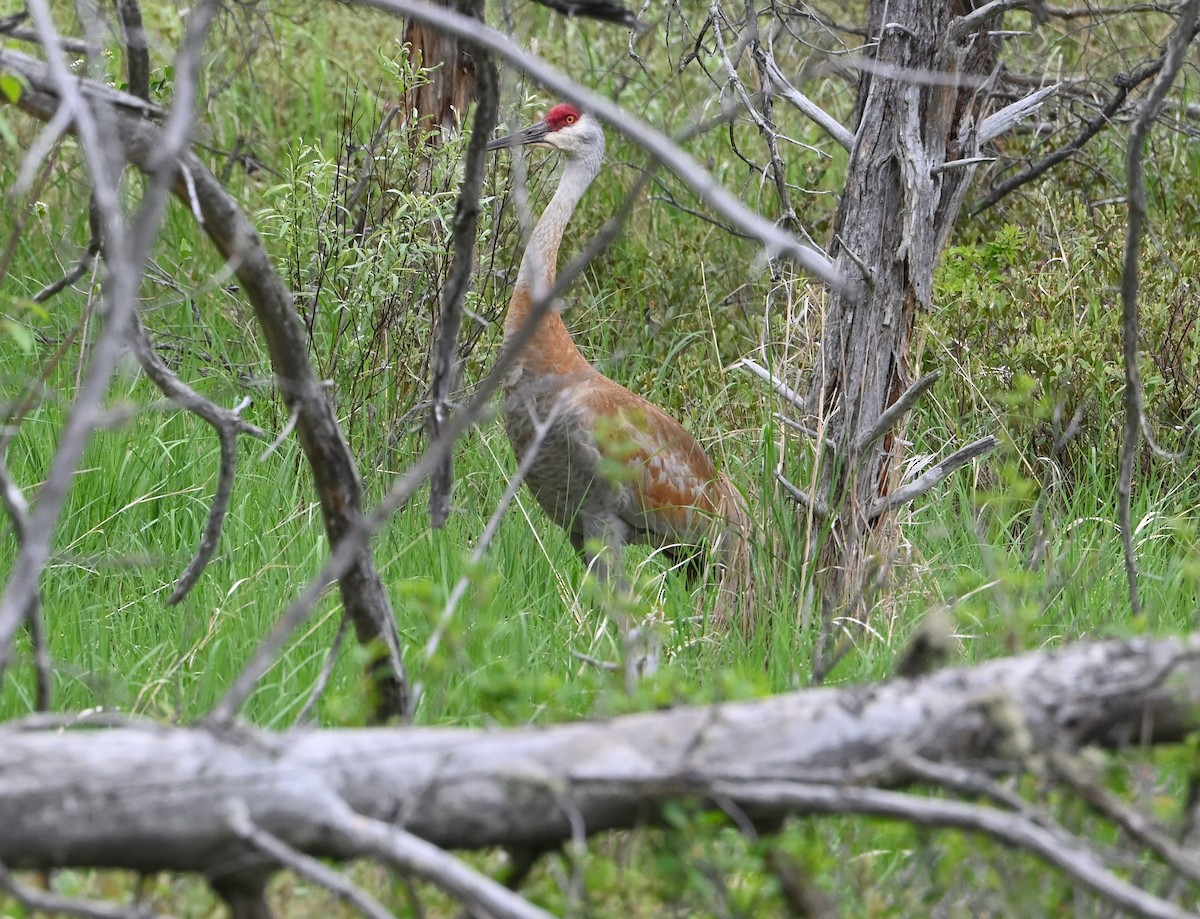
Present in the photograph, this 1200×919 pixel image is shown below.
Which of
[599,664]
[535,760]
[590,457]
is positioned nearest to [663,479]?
[590,457]

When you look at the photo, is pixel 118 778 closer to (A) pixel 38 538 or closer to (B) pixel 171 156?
(A) pixel 38 538

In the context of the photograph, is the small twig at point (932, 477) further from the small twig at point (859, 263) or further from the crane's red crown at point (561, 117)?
the crane's red crown at point (561, 117)

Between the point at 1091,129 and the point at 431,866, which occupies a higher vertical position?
the point at 1091,129

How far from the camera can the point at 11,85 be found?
6.42 feet

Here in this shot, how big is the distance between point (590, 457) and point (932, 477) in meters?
1.33

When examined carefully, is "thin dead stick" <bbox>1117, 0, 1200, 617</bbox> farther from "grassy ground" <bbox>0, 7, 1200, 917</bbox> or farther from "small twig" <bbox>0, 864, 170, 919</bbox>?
"small twig" <bbox>0, 864, 170, 919</bbox>

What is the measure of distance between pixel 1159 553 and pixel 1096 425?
3.06ft

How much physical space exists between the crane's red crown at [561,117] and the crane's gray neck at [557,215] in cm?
13

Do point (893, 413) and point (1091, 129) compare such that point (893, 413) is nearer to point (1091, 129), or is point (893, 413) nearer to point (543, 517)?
point (543, 517)

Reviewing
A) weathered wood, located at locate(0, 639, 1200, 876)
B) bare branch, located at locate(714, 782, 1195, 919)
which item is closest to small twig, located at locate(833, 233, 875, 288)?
weathered wood, located at locate(0, 639, 1200, 876)

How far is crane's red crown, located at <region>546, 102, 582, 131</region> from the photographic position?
17.9 ft

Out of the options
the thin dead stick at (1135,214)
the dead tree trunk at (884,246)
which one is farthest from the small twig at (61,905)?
the dead tree trunk at (884,246)

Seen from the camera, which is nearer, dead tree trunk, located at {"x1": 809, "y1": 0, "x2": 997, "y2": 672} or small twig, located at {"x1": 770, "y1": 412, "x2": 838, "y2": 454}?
dead tree trunk, located at {"x1": 809, "y1": 0, "x2": 997, "y2": 672}

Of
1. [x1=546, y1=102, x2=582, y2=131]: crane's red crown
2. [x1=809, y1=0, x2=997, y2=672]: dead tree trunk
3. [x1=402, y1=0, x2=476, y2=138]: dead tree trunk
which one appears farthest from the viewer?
[x1=402, y1=0, x2=476, y2=138]: dead tree trunk
